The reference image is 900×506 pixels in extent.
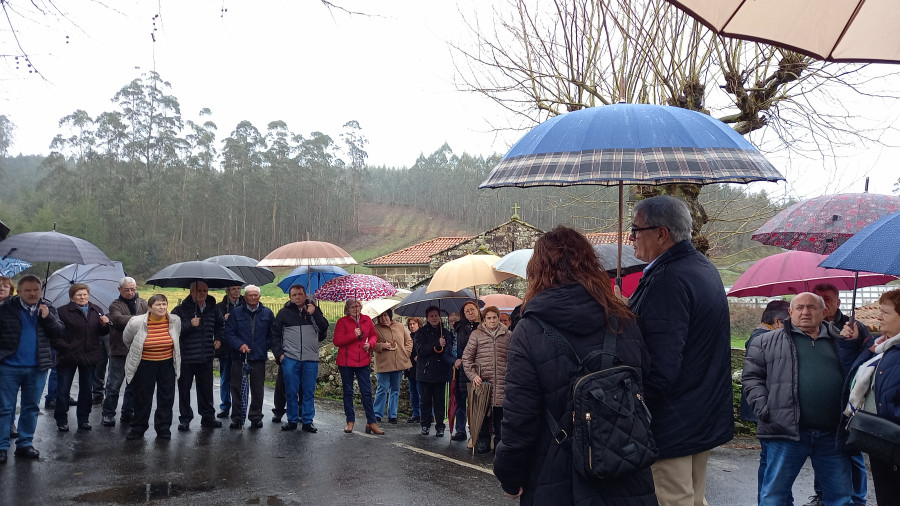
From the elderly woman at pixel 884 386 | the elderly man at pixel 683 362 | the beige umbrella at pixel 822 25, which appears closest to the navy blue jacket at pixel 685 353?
the elderly man at pixel 683 362

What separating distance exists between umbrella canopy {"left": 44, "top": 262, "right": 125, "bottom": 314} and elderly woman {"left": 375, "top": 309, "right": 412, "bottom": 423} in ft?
14.8

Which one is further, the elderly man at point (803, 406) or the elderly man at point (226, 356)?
the elderly man at point (226, 356)

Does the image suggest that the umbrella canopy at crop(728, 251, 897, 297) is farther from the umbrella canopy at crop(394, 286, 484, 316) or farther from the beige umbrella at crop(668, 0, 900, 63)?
the beige umbrella at crop(668, 0, 900, 63)

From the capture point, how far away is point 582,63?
455 inches

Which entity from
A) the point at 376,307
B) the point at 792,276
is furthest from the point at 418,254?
the point at 792,276

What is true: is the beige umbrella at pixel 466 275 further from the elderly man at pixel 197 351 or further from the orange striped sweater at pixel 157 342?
the orange striped sweater at pixel 157 342

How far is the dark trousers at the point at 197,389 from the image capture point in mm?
9805

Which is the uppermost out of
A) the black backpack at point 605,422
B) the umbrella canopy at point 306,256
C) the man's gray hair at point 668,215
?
the man's gray hair at point 668,215

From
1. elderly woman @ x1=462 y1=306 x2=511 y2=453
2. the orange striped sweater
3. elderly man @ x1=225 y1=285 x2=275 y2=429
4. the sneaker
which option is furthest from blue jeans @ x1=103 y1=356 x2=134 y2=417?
the sneaker

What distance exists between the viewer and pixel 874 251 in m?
4.64

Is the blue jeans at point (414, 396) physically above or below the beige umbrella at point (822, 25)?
below

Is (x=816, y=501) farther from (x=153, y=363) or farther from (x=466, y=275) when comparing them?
(x=153, y=363)

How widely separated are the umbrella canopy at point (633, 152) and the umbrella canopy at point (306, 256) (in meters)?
Result: 7.14

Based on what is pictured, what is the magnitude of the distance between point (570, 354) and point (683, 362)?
64 cm
